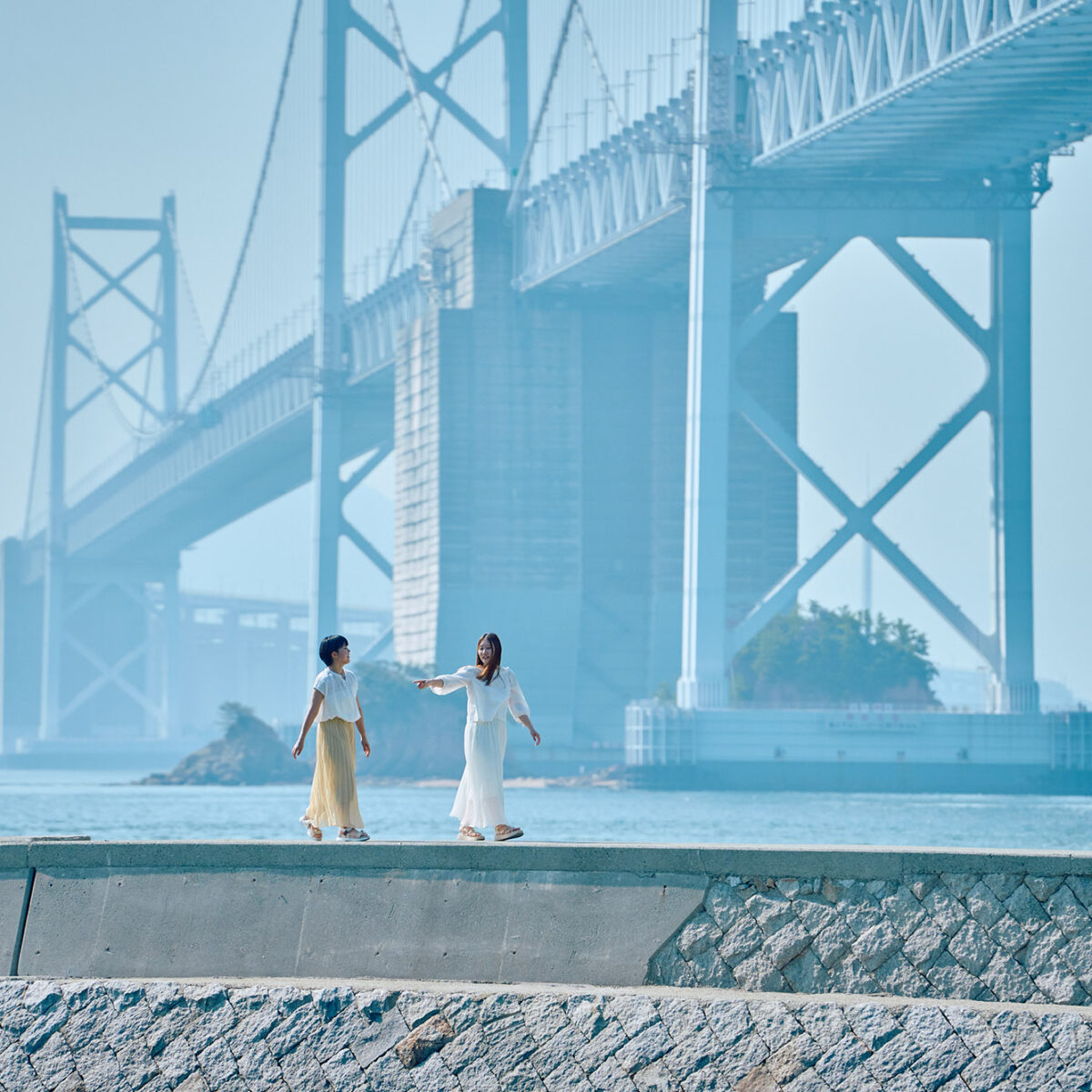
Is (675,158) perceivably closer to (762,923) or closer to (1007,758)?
(1007,758)

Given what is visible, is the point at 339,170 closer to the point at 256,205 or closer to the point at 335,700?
the point at 256,205

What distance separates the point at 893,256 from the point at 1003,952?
58700 mm

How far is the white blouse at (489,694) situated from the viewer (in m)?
9.80

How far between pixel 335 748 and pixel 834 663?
71439mm

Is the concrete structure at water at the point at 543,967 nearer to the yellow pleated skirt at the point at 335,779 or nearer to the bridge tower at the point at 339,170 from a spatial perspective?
the yellow pleated skirt at the point at 335,779

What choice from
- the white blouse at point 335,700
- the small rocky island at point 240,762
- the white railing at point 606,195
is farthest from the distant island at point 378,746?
the white blouse at point 335,700

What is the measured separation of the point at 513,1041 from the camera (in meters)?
7.77

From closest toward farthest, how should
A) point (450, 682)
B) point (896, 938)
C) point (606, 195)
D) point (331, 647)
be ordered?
point (896, 938) → point (450, 682) → point (331, 647) → point (606, 195)

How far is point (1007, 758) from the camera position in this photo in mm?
67062

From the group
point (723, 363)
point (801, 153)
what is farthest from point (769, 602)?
point (801, 153)

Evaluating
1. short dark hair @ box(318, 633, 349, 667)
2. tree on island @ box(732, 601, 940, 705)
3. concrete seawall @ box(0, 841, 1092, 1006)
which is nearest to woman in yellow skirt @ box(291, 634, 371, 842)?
short dark hair @ box(318, 633, 349, 667)

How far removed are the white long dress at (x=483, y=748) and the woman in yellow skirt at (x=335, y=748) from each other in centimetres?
45

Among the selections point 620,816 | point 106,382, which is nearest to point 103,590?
point 106,382

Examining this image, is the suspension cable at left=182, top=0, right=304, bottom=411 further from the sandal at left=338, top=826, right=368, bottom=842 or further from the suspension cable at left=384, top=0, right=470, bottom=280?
the sandal at left=338, top=826, right=368, bottom=842
